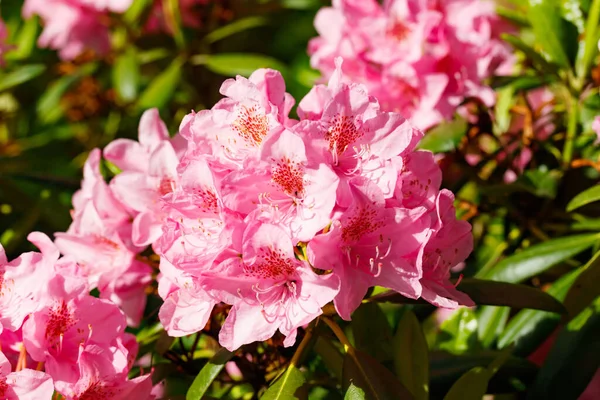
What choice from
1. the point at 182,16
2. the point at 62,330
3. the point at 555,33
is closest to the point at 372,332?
the point at 62,330

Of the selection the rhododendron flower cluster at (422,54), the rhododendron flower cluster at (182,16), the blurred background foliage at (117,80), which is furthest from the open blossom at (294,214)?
the rhododendron flower cluster at (182,16)

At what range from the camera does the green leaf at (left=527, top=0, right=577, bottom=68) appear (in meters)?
1.36

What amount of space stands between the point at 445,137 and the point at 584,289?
35 cm

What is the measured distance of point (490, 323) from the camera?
1.28 m

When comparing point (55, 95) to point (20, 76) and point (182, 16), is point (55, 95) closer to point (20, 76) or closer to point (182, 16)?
point (20, 76)

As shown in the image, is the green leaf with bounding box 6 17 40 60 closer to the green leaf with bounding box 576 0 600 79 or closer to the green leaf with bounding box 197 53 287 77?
the green leaf with bounding box 197 53 287 77

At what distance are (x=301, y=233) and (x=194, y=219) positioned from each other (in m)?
0.14

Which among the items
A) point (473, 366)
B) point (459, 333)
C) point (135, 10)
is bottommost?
point (459, 333)

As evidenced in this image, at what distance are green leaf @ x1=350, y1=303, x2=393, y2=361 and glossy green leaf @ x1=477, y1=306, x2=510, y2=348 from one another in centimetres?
25

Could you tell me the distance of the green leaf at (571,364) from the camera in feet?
3.36

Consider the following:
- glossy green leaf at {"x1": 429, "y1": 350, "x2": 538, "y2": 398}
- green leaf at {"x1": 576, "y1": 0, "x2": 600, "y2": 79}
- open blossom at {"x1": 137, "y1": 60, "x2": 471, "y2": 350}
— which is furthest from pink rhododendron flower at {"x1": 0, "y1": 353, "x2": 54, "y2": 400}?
green leaf at {"x1": 576, "y1": 0, "x2": 600, "y2": 79}

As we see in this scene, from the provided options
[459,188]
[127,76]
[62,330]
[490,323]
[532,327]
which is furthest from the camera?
[127,76]

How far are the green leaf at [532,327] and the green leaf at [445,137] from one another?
285 millimetres

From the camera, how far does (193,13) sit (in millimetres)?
2139
